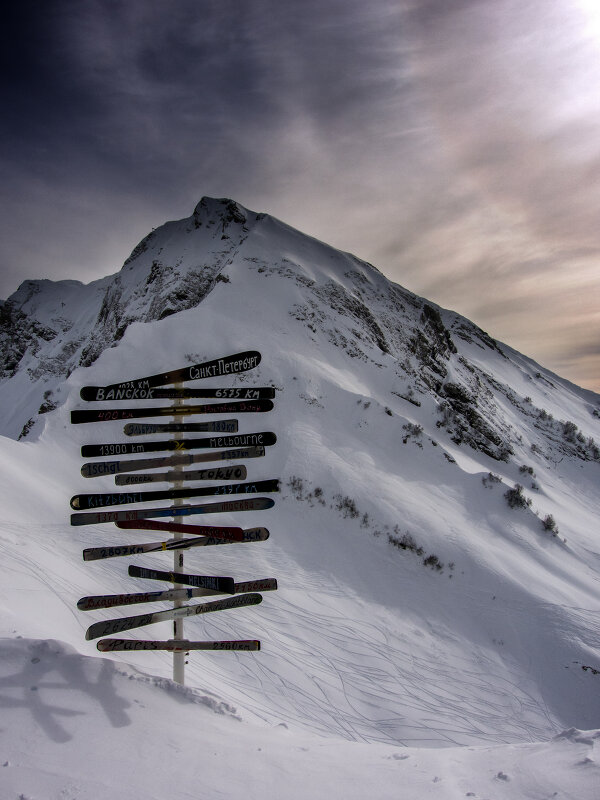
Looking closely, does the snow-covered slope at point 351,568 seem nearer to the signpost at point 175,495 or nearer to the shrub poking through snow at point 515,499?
the shrub poking through snow at point 515,499

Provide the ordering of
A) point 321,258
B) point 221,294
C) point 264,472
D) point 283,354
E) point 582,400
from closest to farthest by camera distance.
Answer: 1. point 264,472
2. point 283,354
3. point 221,294
4. point 321,258
5. point 582,400

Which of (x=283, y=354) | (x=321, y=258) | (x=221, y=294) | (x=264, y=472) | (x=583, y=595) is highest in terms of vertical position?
(x=321, y=258)

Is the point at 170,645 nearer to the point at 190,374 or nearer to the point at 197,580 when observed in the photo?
the point at 197,580

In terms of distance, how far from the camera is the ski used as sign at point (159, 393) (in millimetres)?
4977

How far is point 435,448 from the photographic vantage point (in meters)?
20.7

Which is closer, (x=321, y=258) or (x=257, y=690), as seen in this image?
(x=257, y=690)

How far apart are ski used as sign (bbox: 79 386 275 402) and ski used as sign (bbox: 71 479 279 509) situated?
1078 millimetres

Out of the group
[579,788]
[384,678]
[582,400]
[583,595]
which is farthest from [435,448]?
[582,400]

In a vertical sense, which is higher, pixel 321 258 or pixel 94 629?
pixel 321 258

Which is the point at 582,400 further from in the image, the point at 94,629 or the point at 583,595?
the point at 94,629

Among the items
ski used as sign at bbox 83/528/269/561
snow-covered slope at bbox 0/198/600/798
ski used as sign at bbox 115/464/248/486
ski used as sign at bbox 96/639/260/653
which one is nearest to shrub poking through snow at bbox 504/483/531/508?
snow-covered slope at bbox 0/198/600/798

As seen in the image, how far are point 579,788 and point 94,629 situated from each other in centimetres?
470

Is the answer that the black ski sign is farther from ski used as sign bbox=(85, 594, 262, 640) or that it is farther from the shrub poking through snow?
the shrub poking through snow

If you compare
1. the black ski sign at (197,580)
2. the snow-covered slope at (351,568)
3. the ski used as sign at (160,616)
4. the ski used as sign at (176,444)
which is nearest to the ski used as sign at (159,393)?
the ski used as sign at (176,444)
